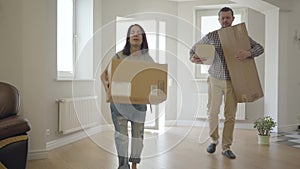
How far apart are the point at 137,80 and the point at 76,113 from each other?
7.58 feet

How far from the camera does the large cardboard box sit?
3096mm

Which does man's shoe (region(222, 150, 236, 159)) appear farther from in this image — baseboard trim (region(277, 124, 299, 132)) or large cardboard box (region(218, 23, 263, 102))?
baseboard trim (region(277, 124, 299, 132))

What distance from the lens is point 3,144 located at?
6.95 feet

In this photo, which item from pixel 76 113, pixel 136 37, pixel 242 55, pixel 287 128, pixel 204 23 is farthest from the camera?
pixel 204 23

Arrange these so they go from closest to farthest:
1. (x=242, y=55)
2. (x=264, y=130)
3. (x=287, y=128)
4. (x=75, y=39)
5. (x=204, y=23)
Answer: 1. (x=242, y=55)
2. (x=264, y=130)
3. (x=75, y=39)
4. (x=287, y=128)
5. (x=204, y=23)

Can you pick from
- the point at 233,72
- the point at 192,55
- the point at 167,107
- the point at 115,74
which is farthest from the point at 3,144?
the point at 233,72

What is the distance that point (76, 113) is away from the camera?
409 centimetres

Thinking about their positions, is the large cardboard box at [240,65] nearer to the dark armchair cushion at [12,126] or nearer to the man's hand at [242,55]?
the man's hand at [242,55]

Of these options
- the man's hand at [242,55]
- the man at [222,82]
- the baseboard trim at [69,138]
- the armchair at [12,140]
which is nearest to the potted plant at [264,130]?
the man at [222,82]

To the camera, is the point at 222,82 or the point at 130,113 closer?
the point at 130,113

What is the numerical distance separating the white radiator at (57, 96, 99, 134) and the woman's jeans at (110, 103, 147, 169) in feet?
4.43

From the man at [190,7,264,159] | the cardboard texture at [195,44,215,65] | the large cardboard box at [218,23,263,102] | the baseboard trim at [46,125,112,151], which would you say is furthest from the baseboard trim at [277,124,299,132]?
the baseboard trim at [46,125,112,151]

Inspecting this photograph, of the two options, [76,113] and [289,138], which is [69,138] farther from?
[289,138]

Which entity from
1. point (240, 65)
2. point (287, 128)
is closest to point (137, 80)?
point (240, 65)
